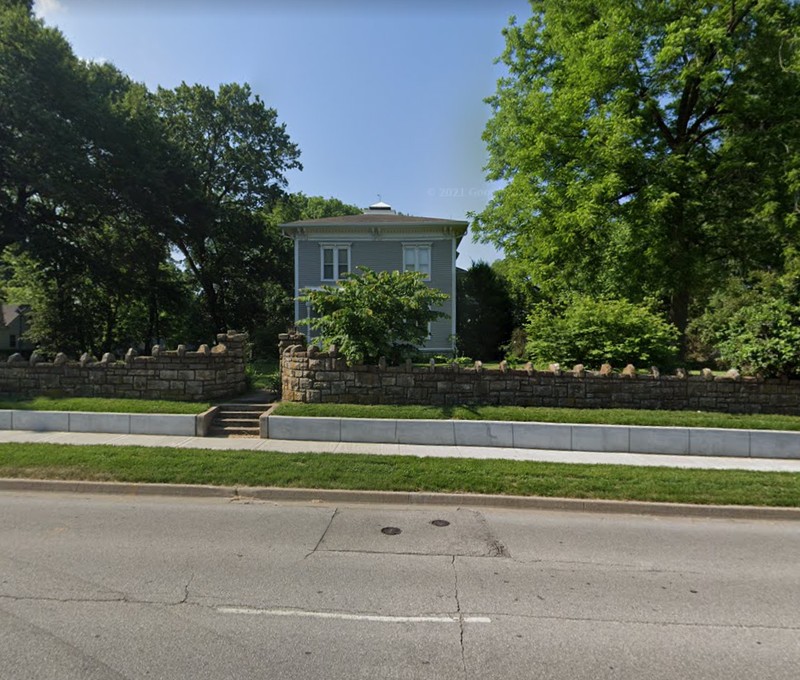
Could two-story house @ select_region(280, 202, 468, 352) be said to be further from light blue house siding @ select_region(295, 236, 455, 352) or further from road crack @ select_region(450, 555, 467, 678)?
road crack @ select_region(450, 555, 467, 678)

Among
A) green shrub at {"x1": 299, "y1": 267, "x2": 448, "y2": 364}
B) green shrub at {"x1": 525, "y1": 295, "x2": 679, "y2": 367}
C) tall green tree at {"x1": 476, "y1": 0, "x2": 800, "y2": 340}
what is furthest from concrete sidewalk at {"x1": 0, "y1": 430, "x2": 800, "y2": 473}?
tall green tree at {"x1": 476, "y1": 0, "x2": 800, "y2": 340}

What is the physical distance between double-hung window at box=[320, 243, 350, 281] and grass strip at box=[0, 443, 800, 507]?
634 inches

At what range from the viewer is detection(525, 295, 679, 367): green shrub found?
1085 cm

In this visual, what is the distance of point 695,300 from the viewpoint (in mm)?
25328

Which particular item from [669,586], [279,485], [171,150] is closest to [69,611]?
[279,485]

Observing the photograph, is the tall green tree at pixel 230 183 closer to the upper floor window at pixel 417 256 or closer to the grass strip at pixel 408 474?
the upper floor window at pixel 417 256

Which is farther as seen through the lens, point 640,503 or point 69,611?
point 640,503

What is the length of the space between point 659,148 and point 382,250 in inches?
491

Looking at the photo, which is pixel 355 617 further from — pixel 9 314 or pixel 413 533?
pixel 9 314

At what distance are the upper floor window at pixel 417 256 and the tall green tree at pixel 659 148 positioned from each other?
18.5 feet


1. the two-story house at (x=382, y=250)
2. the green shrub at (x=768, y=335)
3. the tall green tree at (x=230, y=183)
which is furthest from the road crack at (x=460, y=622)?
the tall green tree at (x=230, y=183)

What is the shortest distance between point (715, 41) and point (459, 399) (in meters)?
13.2

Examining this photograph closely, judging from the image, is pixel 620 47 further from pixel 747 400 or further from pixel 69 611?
pixel 69 611

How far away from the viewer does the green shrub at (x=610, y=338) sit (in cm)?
1085
